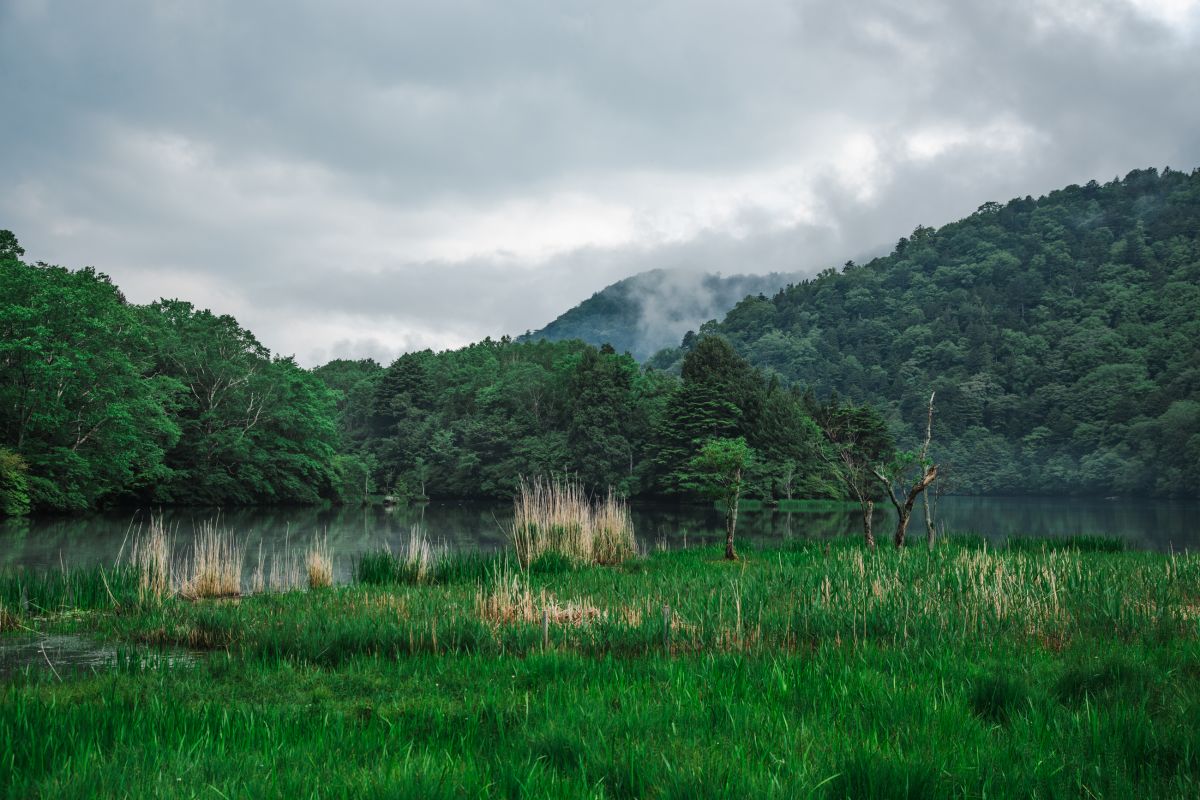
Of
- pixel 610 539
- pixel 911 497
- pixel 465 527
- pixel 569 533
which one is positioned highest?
pixel 911 497

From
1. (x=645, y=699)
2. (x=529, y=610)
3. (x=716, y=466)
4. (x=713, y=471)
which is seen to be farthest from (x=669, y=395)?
(x=645, y=699)

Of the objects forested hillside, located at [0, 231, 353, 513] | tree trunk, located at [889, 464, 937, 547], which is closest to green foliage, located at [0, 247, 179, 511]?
forested hillside, located at [0, 231, 353, 513]

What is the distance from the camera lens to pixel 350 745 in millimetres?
4168

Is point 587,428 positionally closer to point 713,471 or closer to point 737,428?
point 737,428

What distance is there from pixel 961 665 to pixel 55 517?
35026 mm

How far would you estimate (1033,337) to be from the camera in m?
90.7

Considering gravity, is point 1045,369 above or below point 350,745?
above

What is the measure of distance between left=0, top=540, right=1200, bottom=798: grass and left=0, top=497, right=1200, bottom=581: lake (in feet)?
31.8

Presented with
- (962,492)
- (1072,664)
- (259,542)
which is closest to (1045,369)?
(962,492)

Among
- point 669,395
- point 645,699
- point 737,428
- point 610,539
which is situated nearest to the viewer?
point 645,699

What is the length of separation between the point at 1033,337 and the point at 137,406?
9242 centimetres

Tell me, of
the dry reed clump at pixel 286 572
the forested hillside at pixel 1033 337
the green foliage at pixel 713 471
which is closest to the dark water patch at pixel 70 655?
the dry reed clump at pixel 286 572

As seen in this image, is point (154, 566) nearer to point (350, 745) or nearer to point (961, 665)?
point (350, 745)

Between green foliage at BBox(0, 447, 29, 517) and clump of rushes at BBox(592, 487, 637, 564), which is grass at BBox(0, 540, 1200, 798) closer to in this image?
clump of rushes at BBox(592, 487, 637, 564)
